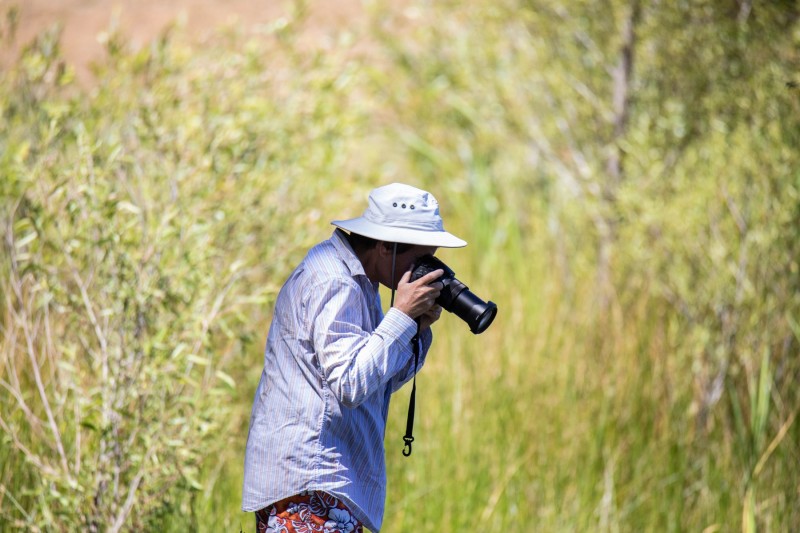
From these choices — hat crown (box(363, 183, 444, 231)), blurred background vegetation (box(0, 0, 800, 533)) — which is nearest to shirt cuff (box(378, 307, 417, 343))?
hat crown (box(363, 183, 444, 231))

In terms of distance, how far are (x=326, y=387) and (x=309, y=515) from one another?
35 centimetres

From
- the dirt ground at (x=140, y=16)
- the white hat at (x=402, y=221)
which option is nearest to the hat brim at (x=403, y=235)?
the white hat at (x=402, y=221)

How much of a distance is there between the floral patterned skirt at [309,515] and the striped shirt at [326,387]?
42mm

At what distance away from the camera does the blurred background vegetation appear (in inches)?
159

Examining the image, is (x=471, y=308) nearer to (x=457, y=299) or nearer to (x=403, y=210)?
(x=457, y=299)

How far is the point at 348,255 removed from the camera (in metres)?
2.88

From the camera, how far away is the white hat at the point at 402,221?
2.82 m

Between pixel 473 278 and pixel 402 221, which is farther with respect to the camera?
pixel 473 278

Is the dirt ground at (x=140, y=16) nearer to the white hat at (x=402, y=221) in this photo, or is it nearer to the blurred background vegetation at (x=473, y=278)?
the blurred background vegetation at (x=473, y=278)

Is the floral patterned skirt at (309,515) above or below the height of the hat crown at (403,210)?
below

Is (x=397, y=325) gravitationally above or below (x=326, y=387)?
above

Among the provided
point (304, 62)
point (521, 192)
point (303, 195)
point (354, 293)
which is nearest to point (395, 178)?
point (521, 192)

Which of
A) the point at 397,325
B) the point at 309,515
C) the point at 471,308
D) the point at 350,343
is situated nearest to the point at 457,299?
the point at 471,308

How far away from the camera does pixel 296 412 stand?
2.81 metres
